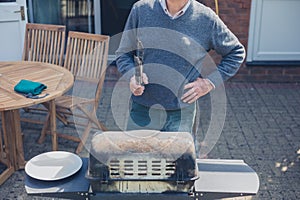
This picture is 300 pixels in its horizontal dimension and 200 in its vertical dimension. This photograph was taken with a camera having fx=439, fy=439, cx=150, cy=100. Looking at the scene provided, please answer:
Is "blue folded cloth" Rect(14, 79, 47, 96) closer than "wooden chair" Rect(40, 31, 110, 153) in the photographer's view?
Yes

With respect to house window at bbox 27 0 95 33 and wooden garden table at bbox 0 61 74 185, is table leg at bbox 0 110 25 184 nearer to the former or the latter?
wooden garden table at bbox 0 61 74 185

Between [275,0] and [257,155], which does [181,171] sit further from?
[275,0]

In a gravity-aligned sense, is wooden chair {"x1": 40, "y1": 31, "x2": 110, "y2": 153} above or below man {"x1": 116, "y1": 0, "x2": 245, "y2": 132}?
below

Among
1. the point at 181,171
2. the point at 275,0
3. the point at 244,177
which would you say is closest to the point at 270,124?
the point at 275,0

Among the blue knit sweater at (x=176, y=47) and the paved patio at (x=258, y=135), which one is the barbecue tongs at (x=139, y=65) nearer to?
the blue knit sweater at (x=176, y=47)

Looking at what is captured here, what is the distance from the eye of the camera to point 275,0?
18.3ft

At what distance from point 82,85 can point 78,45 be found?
390 mm

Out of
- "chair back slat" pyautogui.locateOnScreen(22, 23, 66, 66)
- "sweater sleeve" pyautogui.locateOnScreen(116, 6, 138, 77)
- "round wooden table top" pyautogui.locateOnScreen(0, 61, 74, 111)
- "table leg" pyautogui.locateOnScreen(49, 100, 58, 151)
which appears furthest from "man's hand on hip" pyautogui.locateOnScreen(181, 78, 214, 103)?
"chair back slat" pyautogui.locateOnScreen(22, 23, 66, 66)

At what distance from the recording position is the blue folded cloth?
325 centimetres

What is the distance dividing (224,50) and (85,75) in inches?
82.2

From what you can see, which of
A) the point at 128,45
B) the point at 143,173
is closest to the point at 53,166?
the point at 143,173

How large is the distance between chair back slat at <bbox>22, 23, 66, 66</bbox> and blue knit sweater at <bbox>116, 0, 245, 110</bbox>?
2203mm

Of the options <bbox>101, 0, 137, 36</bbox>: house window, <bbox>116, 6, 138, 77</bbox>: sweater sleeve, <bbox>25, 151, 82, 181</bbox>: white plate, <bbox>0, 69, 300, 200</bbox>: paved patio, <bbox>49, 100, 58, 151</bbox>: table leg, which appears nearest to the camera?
<bbox>25, 151, 82, 181</bbox>: white plate

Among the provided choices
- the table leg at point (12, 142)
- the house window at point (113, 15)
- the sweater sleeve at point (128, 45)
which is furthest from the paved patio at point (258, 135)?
the sweater sleeve at point (128, 45)
